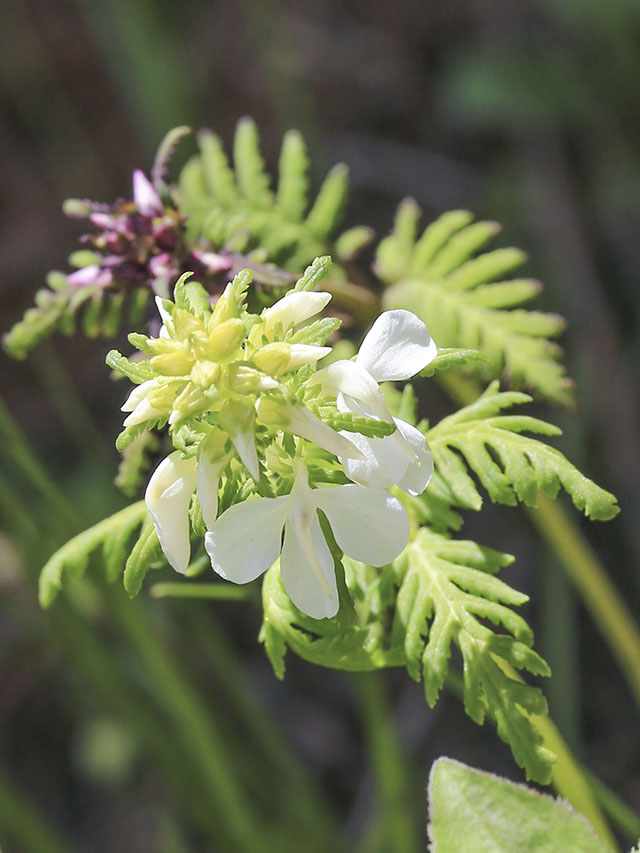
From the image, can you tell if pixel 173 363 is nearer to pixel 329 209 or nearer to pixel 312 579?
pixel 312 579

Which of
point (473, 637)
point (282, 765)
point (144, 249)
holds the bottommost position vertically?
point (282, 765)

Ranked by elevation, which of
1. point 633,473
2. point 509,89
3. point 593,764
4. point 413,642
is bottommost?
point 593,764

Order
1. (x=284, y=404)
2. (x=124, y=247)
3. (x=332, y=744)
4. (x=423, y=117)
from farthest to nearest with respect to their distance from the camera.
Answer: (x=423, y=117)
(x=332, y=744)
(x=124, y=247)
(x=284, y=404)

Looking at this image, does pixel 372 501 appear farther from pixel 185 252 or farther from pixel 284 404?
pixel 185 252

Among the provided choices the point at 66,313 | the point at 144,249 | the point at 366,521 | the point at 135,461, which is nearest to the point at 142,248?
the point at 144,249

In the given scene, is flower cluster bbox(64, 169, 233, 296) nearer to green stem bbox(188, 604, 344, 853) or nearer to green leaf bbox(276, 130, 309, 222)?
green leaf bbox(276, 130, 309, 222)

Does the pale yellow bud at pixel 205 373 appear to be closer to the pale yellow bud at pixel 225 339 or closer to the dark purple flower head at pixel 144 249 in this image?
the pale yellow bud at pixel 225 339

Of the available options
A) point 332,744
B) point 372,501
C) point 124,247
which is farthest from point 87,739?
point 372,501

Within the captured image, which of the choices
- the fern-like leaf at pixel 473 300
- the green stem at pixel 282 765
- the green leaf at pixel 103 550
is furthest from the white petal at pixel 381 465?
the green stem at pixel 282 765
